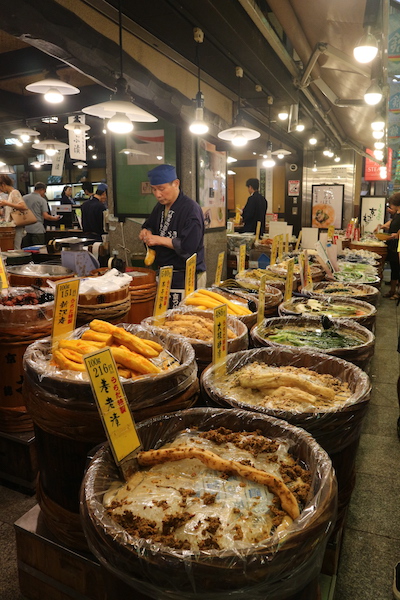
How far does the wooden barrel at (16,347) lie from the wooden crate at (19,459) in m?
0.07

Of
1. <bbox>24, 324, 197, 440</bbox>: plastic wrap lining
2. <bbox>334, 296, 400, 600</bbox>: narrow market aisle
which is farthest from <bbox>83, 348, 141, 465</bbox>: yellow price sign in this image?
<bbox>334, 296, 400, 600</bbox>: narrow market aisle

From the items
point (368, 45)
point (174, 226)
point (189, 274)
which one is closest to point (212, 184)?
point (174, 226)

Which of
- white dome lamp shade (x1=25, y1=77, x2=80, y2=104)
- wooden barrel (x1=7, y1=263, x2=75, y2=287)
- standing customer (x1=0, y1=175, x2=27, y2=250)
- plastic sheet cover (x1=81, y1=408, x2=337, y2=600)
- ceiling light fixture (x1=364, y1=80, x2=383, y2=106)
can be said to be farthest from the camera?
standing customer (x1=0, y1=175, x2=27, y2=250)

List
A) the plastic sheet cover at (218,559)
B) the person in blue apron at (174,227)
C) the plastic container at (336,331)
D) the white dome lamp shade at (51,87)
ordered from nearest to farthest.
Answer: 1. the plastic sheet cover at (218,559)
2. the plastic container at (336,331)
3. the person in blue apron at (174,227)
4. the white dome lamp shade at (51,87)

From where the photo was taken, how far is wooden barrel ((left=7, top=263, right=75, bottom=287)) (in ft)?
11.2

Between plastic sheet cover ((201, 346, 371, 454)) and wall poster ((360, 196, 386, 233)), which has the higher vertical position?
wall poster ((360, 196, 386, 233))

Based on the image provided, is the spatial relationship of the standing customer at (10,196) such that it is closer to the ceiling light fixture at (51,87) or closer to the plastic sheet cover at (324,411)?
the ceiling light fixture at (51,87)

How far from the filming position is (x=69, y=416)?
1.61 meters

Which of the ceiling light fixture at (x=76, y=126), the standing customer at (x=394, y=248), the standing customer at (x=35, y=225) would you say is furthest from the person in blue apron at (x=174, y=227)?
the standing customer at (x=394, y=248)

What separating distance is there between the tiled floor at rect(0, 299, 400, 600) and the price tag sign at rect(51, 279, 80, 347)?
4.00 feet

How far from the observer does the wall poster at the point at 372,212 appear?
1527 cm

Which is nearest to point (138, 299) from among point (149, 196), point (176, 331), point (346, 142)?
point (176, 331)

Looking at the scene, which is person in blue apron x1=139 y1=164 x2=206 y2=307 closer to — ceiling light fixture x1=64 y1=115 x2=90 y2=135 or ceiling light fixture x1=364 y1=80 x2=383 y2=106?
ceiling light fixture x1=364 y1=80 x2=383 y2=106

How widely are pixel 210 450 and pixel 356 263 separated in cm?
567
